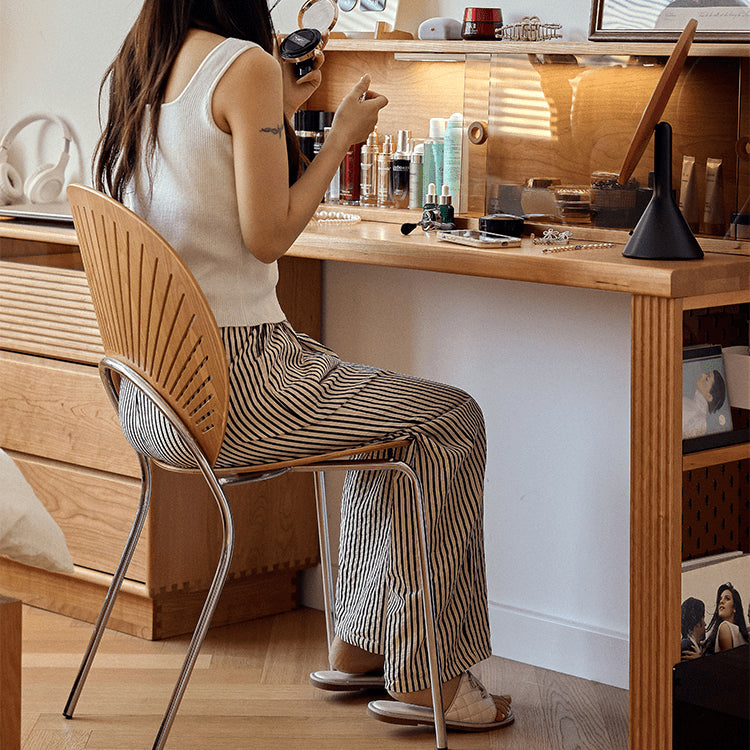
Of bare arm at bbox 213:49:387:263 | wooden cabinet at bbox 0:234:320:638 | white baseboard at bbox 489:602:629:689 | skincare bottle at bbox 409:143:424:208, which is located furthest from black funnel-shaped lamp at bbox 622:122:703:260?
wooden cabinet at bbox 0:234:320:638

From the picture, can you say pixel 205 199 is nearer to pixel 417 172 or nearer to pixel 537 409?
pixel 417 172

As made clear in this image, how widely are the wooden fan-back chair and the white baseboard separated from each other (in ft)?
1.65

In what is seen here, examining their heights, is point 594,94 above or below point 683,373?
above

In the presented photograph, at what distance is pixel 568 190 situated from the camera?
2248mm

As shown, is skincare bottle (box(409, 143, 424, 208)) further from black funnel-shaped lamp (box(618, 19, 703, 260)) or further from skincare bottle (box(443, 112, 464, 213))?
black funnel-shaped lamp (box(618, 19, 703, 260))

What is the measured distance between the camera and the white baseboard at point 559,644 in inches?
91.7

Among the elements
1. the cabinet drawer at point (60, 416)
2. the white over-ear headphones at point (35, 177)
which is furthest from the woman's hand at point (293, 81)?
the white over-ear headphones at point (35, 177)

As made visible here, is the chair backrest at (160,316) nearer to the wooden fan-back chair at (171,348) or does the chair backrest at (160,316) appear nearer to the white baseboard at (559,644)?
the wooden fan-back chair at (171,348)

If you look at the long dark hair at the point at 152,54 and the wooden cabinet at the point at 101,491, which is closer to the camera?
the long dark hair at the point at 152,54

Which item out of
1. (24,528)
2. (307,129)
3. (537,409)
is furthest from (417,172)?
(24,528)

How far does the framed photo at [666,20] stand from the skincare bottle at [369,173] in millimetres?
551

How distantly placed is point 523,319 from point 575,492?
1.12 ft

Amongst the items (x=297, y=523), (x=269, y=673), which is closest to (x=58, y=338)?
(x=297, y=523)

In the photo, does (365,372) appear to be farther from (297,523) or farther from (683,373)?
(297,523)
